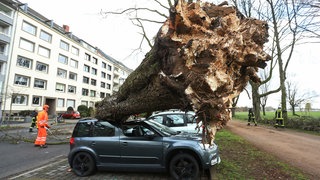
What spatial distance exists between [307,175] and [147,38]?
1224cm

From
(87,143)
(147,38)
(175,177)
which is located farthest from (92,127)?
(147,38)

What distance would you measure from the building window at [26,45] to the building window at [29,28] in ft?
5.60

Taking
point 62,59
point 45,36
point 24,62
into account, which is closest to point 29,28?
point 45,36

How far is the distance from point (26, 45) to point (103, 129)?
37.3 m

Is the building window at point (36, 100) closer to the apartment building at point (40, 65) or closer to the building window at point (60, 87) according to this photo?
the apartment building at point (40, 65)

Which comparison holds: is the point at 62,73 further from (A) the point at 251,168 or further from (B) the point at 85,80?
(A) the point at 251,168

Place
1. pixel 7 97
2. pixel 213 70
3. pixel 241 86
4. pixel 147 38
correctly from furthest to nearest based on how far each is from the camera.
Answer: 1. pixel 7 97
2. pixel 147 38
3. pixel 241 86
4. pixel 213 70

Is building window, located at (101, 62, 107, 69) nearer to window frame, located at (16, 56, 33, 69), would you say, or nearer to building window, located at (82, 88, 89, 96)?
building window, located at (82, 88, 89, 96)

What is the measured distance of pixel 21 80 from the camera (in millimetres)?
37156

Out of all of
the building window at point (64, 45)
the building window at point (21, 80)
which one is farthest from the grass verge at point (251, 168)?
the building window at point (64, 45)

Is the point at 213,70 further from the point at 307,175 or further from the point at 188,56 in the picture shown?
the point at 307,175

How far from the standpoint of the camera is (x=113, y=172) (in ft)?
23.3

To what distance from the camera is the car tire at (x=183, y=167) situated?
19.9ft

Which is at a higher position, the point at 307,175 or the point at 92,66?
the point at 92,66
